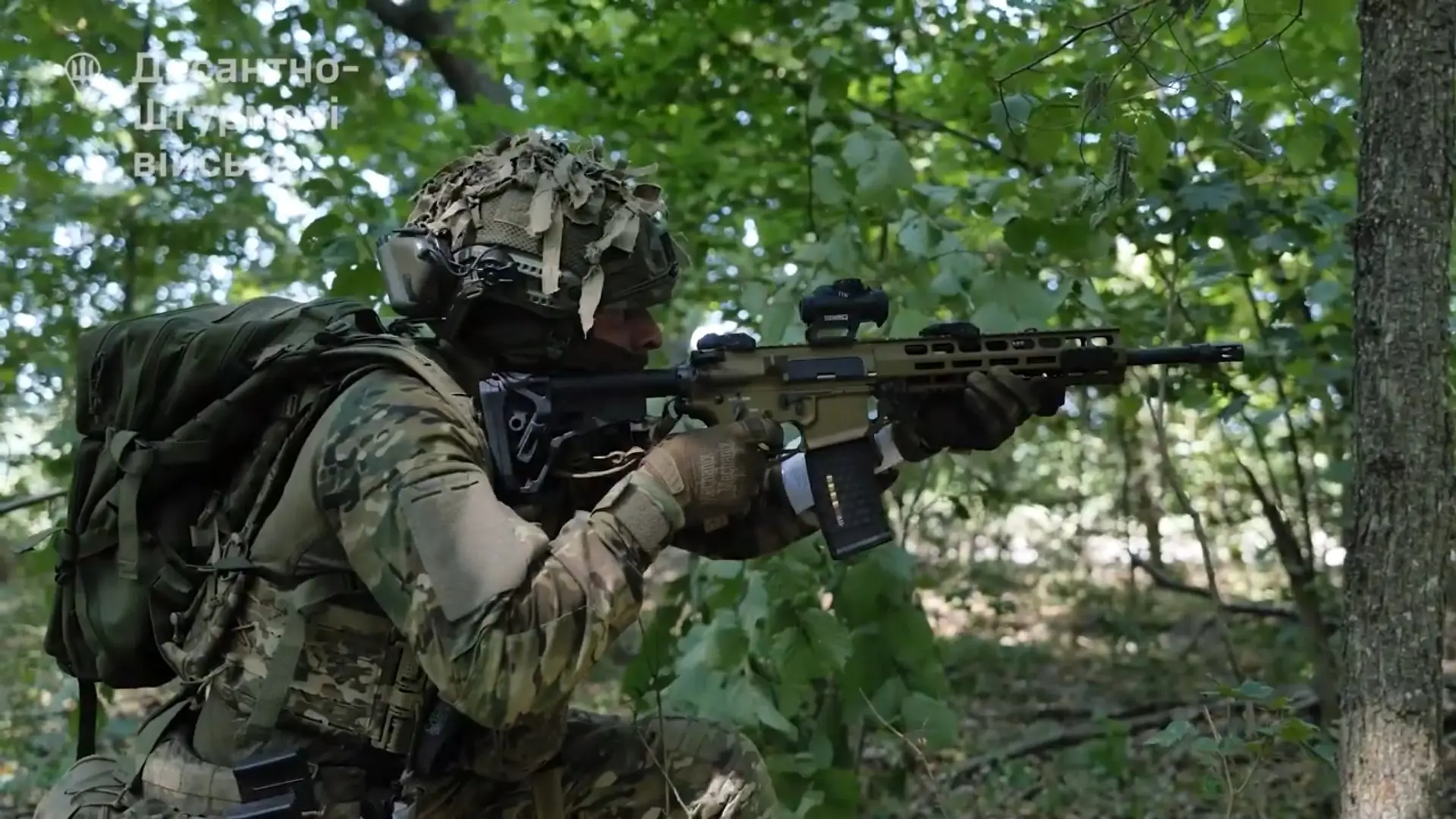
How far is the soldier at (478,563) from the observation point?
211 centimetres

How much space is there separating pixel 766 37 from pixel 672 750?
305 centimetres

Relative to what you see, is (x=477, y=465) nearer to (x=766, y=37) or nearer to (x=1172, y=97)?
(x=1172, y=97)

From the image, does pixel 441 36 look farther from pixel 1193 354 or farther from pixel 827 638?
pixel 1193 354

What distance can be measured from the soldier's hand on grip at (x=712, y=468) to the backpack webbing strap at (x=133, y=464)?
951mm

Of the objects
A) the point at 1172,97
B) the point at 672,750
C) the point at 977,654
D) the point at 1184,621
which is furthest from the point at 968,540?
the point at 672,750

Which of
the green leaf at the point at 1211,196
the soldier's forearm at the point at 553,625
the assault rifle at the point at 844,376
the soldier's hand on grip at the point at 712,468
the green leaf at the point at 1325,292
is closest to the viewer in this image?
the soldier's forearm at the point at 553,625

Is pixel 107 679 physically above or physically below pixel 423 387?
below

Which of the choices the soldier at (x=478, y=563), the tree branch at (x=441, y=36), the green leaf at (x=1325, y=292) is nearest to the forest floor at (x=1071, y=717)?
the soldier at (x=478, y=563)

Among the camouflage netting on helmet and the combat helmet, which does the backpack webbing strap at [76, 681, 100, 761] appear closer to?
the combat helmet

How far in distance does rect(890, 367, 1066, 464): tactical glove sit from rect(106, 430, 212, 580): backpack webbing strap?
1.56 metres

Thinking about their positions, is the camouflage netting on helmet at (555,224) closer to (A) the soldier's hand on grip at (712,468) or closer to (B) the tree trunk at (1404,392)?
(A) the soldier's hand on grip at (712,468)

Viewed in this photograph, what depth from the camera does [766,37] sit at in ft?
15.7

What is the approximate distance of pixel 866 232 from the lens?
4.11 meters

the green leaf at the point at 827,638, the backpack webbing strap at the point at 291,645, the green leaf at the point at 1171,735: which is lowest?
the green leaf at the point at 1171,735
